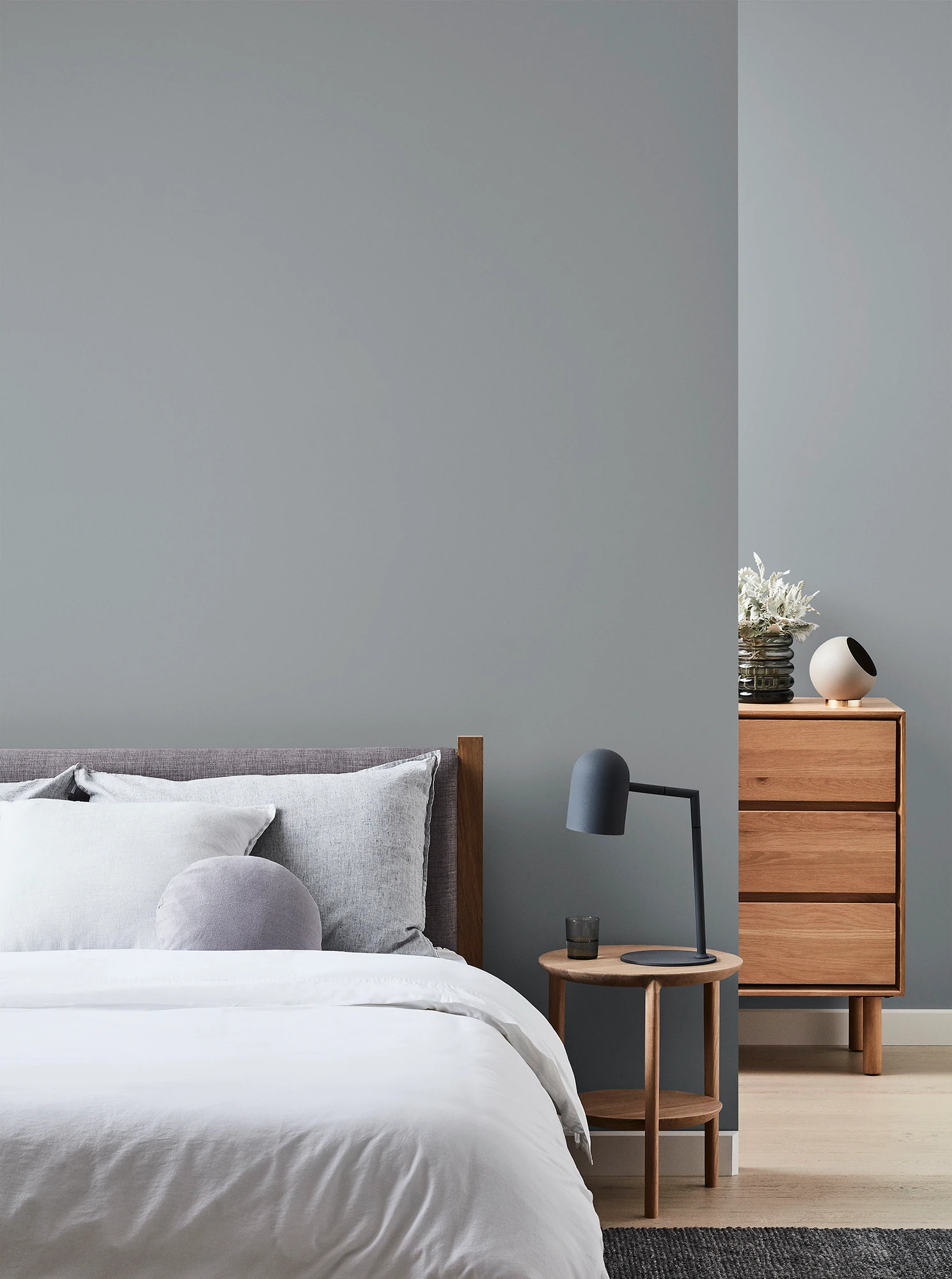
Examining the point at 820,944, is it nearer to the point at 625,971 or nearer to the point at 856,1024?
the point at 856,1024

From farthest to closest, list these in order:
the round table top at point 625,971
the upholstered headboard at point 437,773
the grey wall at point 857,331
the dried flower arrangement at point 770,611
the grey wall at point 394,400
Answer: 1. the grey wall at point 857,331
2. the dried flower arrangement at point 770,611
3. the grey wall at point 394,400
4. the upholstered headboard at point 437,773
5. the round table top at point 625,971

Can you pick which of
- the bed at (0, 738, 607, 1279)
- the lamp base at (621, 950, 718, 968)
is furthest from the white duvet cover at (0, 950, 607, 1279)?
the lamp base at (621, 950, 718, 968)

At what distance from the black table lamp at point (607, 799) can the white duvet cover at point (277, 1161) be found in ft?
3.06

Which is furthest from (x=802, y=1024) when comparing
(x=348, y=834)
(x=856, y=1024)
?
(x=348, y=834)

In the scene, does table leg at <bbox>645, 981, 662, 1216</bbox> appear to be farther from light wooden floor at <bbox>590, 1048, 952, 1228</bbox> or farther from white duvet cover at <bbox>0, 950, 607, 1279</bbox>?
white duvet cover at <bbox>0, 950, 607, 1279</bbox>

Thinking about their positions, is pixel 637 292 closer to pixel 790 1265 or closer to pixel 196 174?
pixel 196 174

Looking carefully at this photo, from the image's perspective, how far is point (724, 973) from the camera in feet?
8.61

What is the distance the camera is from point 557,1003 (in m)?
2.74

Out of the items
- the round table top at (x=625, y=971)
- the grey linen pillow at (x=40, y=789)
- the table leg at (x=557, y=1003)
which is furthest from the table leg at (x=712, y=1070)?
the grey linen pillow at (x=40, y=789)

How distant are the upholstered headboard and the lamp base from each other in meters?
0.38

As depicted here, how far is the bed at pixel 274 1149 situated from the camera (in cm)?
135

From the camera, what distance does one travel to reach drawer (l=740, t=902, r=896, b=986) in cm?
368

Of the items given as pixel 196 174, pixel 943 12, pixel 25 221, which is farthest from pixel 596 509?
pixel 943 12

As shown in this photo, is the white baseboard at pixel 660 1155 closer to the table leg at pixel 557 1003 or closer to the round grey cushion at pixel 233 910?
the table leg at pixel 557 1003
